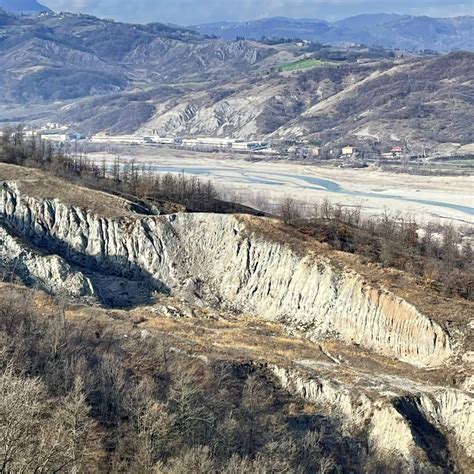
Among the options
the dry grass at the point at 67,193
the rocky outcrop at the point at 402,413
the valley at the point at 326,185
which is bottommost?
the rocky outcrop at the point at 402,413

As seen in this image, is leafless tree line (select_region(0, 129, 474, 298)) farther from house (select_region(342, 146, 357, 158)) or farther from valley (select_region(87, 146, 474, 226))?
house (select_region(342, 146, 357, 158))

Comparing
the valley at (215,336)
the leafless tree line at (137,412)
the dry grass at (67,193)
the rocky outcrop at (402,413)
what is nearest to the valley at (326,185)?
the valley at (215,336)

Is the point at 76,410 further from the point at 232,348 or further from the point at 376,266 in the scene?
the point at 376,266

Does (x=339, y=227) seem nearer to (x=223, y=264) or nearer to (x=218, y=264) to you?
(x=223, y=264)

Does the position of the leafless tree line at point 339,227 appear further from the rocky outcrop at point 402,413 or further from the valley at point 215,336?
the rocky outcrop at point 402,413

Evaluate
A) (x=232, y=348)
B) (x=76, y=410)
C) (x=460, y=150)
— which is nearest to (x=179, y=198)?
(x=232, y=348)

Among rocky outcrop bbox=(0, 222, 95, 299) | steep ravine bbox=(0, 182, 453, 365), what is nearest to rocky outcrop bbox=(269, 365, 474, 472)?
steep ravine bbox=(0, 182, 453, 365)

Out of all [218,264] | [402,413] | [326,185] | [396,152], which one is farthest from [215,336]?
[396,152]

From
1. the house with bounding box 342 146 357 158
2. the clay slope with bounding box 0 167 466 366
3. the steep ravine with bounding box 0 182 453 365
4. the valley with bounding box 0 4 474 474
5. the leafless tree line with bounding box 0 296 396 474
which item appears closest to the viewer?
the leafless tree line with bounding box 0 296 396 474
